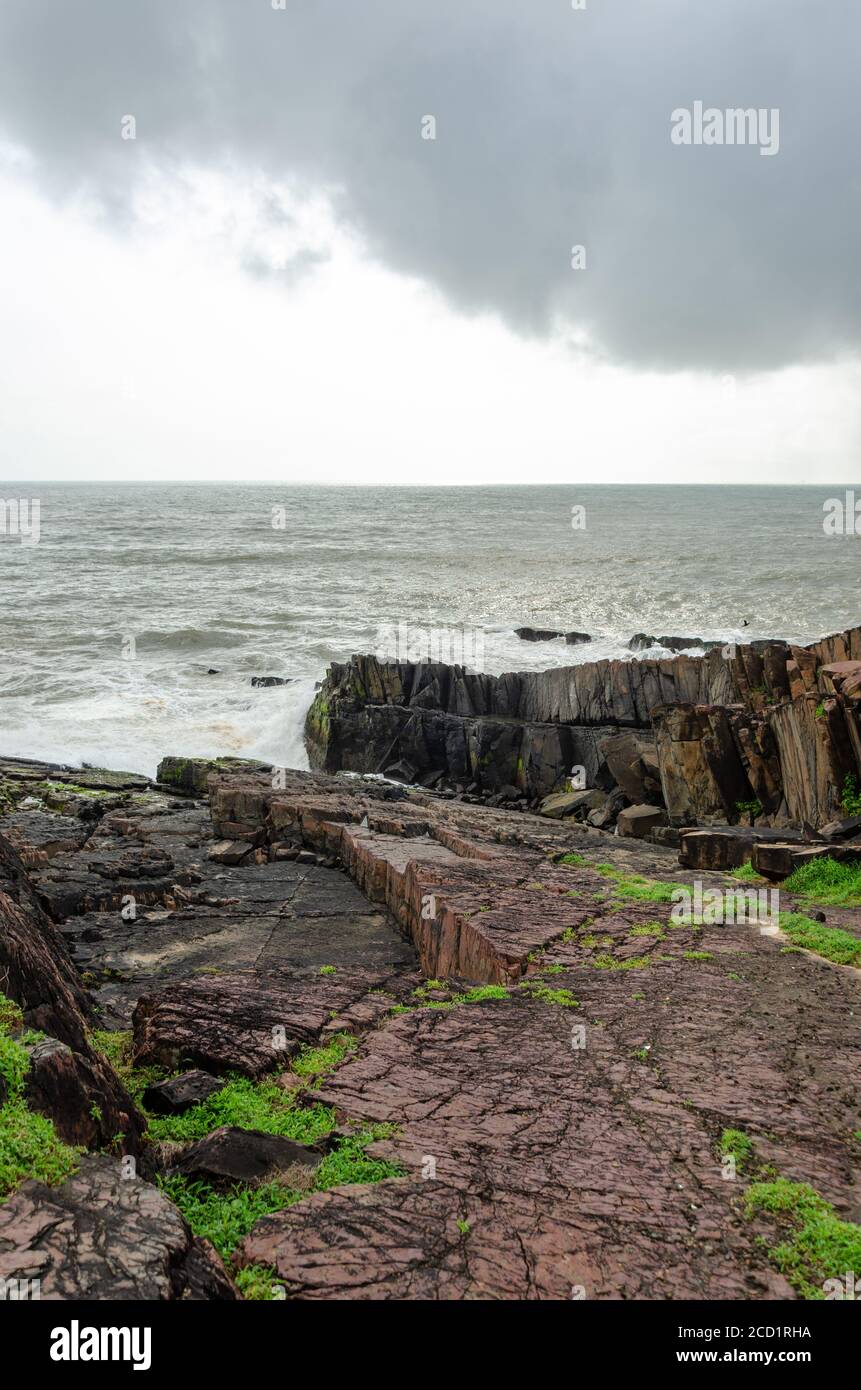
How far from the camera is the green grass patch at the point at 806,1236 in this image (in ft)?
14.6

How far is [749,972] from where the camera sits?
8422 millimetres

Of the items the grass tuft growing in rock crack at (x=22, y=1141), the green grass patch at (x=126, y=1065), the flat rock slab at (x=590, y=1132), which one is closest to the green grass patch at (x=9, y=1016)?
the grass tuft growing in rock crack at (x=22, y=1141)

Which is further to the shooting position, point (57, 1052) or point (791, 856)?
point (791, 856)

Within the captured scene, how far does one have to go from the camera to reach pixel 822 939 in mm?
9125

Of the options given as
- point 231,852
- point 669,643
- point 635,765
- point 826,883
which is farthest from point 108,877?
point 669,643

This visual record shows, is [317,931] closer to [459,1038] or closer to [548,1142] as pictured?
[459,1038]

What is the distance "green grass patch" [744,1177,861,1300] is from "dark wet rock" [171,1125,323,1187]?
105 inches

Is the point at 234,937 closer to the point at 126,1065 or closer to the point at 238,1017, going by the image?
the point at 238,1017

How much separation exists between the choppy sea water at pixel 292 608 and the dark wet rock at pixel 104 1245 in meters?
20.0

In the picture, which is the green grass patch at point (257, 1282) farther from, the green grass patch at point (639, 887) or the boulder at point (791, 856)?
the boulder at point (791, 856)

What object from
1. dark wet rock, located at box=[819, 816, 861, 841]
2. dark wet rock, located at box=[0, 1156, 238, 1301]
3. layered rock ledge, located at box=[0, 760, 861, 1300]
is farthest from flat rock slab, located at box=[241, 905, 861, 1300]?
dark wet rock, located at box=[819, 816, 861, 841]

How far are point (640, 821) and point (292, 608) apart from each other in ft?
103
